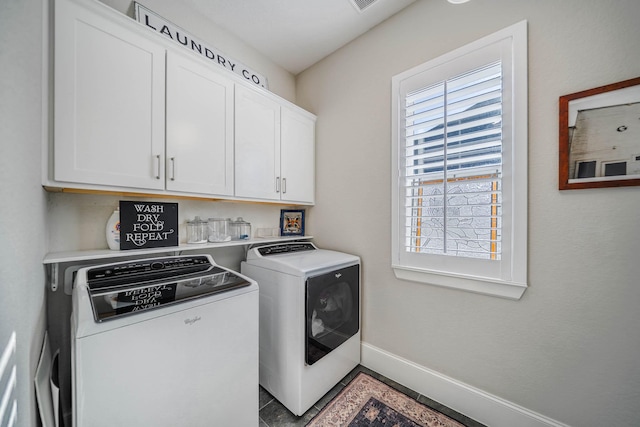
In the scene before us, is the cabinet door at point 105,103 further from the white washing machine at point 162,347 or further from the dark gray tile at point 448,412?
the dark gray tile at point 448,412

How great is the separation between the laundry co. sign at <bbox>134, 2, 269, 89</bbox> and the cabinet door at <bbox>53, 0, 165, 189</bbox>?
0.74 ft

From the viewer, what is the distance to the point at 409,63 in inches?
68.6

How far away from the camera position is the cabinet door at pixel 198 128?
4.56 feet

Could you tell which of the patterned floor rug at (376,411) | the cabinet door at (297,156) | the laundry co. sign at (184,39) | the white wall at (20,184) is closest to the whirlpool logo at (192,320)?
the white wall at (20,184)

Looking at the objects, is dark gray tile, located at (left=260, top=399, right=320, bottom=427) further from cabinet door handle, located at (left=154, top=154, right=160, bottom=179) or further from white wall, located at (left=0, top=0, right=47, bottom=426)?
cabinet door handle, located at (left=154, top=154, right=160, bottom=179)

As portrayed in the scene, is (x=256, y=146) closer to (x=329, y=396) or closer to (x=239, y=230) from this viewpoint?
(x=239, y=230)

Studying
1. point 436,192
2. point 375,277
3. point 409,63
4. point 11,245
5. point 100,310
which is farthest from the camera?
point 375,277

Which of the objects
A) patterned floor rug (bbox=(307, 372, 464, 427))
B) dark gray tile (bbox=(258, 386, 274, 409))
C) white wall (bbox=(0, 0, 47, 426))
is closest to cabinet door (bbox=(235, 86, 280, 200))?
white wall (bbox=(0, 0, 47, 426))

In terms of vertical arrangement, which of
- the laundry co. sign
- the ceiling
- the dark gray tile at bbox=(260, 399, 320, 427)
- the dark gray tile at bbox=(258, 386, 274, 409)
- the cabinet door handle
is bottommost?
the dark gray tile at bbox=(258, 386, 274, 409)

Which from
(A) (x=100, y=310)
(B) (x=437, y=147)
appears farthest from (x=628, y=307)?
(A) (x=100, y=310)

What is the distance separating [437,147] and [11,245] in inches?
80.2

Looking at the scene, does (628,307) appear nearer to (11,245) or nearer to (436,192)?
(436,192)

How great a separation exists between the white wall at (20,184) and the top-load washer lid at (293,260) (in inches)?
42.2

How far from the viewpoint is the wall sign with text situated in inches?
51.9
